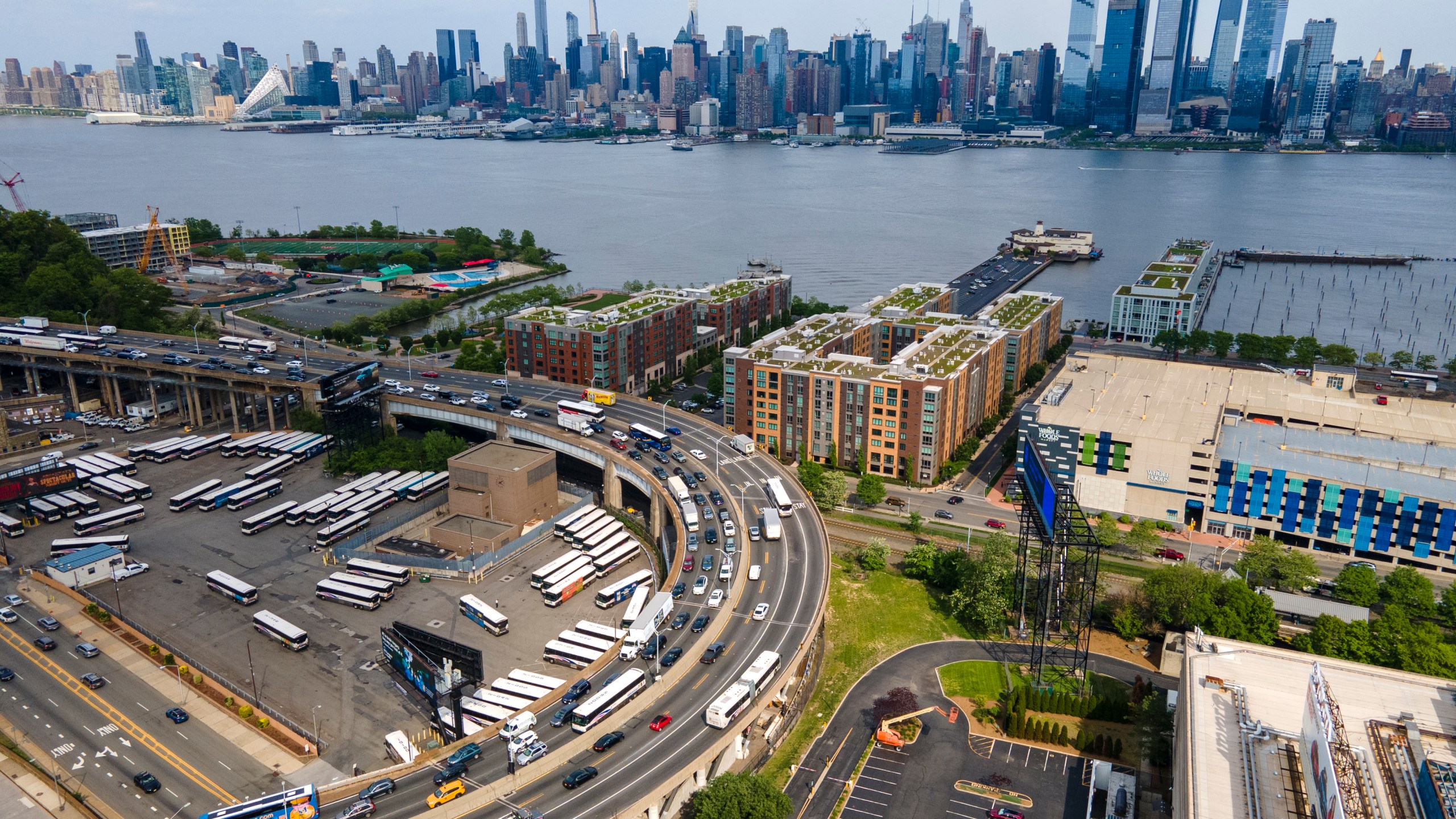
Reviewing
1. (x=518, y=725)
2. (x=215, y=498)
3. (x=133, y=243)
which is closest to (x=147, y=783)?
(x=518, y=725)

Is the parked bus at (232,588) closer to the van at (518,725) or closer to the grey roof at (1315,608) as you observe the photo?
the van at (518,725)

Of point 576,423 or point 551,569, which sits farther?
point 576,423

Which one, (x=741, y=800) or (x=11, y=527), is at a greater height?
(x=741, y=800)

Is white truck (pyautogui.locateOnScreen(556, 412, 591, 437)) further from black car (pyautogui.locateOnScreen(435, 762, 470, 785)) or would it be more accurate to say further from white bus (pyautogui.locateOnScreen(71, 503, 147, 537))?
black car (pyautogui.locateOnScreen(435, 762, 470, 785))

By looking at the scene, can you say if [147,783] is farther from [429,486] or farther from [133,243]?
[133,243]

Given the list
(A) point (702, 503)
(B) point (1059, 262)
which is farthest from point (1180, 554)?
(B) point (1059, 262)

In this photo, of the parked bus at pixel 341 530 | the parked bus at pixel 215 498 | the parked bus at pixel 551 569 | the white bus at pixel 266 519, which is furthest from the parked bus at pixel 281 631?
the parked bus at pixel 215 498

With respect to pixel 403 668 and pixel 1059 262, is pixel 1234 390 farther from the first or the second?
pixel 1059 262
